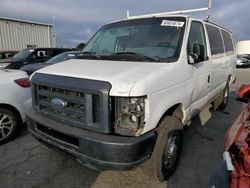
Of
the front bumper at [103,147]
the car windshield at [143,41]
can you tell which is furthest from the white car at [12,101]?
the front bumper at [103,147]

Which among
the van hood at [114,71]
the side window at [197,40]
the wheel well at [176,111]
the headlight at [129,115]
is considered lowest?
the wheel well at [176,111]

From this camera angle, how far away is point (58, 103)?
2852 millimetres

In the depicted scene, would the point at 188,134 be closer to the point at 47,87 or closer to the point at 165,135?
the point at 165,135

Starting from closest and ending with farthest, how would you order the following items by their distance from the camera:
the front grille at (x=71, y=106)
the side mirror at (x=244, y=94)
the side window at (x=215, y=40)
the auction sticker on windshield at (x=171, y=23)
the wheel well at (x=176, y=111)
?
the front grille at (x=71, y=106) < the side mirror at (x=244, y=94) < the wheel well at (x=176, y=111) < the auction sticker on windshield at (x=171, y=23) < the side window at (x=215, y=40)

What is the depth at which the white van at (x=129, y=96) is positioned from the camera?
246 cm

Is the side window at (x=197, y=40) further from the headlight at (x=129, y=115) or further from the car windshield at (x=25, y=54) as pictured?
the car windshield at (x=25, y=54)

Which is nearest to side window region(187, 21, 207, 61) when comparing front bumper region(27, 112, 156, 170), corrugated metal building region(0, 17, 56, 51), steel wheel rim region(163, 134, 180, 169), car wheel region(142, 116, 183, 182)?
car wheel region(142, 116, 183, 182)

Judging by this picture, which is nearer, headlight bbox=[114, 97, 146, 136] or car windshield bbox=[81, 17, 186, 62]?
headlight bbox=[114, 97, 146, 136]

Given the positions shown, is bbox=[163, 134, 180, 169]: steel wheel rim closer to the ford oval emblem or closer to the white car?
the ford oval emblem

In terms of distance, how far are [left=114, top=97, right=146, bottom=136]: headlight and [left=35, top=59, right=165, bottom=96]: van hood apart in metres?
0.13

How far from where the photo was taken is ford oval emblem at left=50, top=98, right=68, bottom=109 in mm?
2797

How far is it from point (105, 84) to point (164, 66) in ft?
2.81

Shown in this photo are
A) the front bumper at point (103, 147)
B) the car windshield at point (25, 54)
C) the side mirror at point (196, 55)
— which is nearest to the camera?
the front bumper at point (103, 147)

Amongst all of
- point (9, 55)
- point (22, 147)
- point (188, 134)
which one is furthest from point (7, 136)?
point (9, 55)
